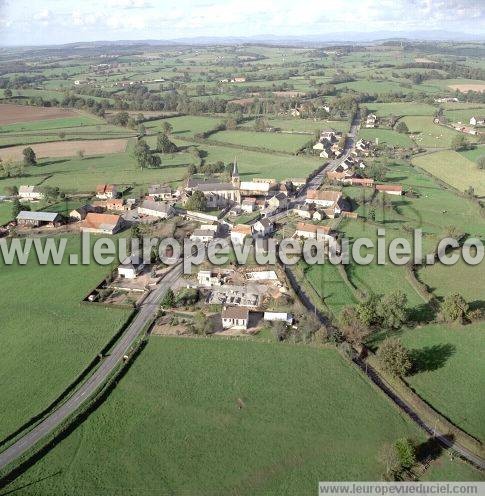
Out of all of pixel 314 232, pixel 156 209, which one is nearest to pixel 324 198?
pixel 314 232

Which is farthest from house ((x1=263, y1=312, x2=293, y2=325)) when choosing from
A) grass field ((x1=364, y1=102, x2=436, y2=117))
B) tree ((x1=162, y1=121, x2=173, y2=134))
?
grass field ((x1=364, y1=102, x2=436, y2=117))

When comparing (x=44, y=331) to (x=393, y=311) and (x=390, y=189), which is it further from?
(x=390, y=189)

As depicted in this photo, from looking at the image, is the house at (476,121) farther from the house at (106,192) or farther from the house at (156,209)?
the house at (106,192)

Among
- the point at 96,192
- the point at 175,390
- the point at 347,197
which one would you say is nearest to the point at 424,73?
the point at 347,197

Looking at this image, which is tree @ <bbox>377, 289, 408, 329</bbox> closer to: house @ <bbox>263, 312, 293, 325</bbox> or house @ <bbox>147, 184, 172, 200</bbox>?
house @ <bbox>263, 312, 293, 325</bbox>

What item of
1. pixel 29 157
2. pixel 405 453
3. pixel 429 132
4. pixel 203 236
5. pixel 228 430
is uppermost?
pixel 429 132

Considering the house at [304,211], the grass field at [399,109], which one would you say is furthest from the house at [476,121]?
the house at [304,211]

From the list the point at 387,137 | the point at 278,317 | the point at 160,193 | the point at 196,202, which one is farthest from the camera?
the point at 387,137

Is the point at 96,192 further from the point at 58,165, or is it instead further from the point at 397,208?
the point at 397,208
